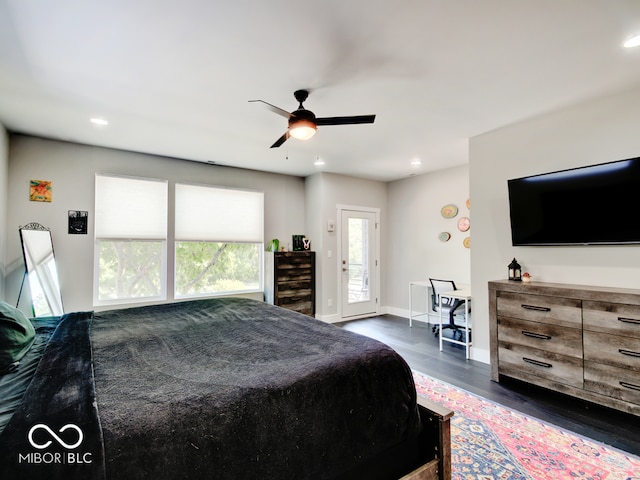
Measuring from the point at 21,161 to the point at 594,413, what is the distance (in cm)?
613

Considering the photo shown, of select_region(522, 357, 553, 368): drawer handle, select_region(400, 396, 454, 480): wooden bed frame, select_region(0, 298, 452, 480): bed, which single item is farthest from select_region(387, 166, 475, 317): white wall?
select_region(0, 298, 452, 480): bed

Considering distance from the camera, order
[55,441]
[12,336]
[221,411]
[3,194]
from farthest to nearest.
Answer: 1. [3,194]
2. [12,336]
3. [221,411]
4. [55,441]

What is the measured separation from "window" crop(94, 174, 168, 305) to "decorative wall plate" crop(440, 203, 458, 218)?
435 cm

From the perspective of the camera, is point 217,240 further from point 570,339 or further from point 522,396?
point 570,339

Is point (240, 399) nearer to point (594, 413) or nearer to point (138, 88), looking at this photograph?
point (138, 88)

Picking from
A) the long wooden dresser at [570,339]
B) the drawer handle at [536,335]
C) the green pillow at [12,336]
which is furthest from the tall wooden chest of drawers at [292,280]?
the green pillow at [12,336]

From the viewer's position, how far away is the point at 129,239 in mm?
4172

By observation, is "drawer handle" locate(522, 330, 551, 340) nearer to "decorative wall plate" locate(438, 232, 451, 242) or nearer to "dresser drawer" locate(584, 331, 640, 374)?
"dresser drawer" locate(584, 331, 640, 374)

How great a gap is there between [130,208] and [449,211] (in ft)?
15.7

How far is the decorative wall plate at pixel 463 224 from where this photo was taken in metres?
4.83

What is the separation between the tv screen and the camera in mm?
2512

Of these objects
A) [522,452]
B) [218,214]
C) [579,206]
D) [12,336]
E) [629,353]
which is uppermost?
[218,214]

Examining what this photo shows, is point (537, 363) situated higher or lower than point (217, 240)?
lower

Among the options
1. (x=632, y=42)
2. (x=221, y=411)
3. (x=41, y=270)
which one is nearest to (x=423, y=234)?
(x=632, y=42)
